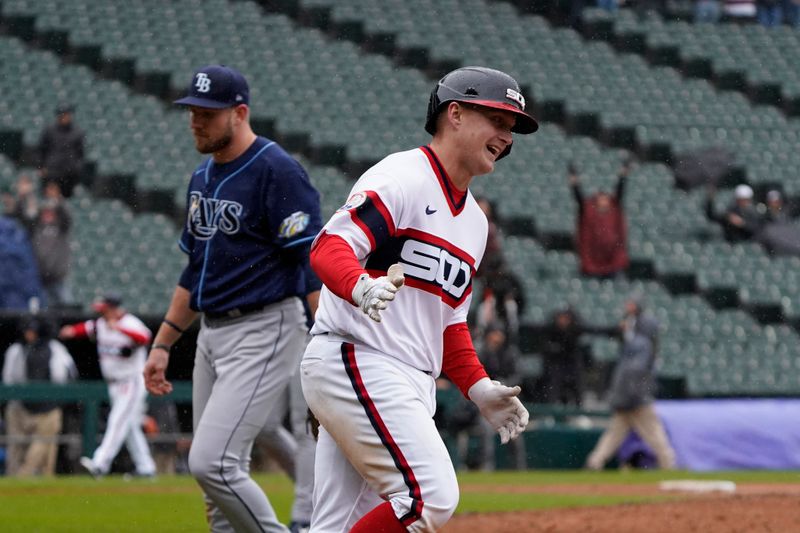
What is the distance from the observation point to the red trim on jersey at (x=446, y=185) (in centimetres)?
409

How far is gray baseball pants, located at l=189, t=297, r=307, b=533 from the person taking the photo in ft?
16.6

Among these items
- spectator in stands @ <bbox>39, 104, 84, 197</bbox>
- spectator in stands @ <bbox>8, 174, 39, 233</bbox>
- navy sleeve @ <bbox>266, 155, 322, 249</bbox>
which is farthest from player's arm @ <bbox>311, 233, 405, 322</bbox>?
spectator in stands @ <bbox>39, 104, 84, 197</bbox>

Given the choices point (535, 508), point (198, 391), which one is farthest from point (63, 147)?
point (198, 391)

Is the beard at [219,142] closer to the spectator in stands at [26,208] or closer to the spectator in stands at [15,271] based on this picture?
the spectator in stands at [15,271]

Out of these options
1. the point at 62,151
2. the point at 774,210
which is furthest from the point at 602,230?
the point at 62,151

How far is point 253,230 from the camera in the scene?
17.5ft

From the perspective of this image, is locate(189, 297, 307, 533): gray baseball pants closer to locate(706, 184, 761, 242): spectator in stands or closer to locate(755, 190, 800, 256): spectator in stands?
locate(706, 184, 761, 242): spectator in stands

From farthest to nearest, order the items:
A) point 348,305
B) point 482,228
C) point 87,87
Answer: point 87,87 < point 482,228 < point 348,305

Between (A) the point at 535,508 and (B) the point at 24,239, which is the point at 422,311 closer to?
(A) the point at 535,508

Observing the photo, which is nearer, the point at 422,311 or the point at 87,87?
the point at 422,311

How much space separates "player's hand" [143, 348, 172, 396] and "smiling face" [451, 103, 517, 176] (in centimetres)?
203

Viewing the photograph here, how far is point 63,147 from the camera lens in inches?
617

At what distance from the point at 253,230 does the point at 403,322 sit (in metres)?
1.53

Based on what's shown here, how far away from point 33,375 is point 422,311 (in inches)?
365
